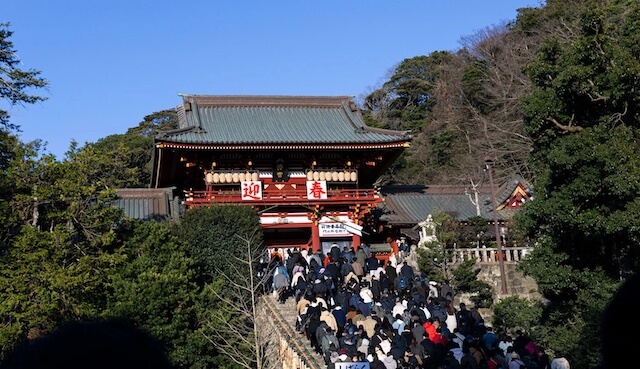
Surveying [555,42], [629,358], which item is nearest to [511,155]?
[555,42]

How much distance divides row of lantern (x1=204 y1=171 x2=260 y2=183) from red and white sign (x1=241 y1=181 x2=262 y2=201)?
0.24 m

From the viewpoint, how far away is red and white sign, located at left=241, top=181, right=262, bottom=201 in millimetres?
23672

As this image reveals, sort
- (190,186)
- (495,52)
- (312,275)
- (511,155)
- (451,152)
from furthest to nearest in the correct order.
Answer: (495,52), (451,152), (511,155), (190,186), (312,275)

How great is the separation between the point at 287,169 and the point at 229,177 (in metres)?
2.17

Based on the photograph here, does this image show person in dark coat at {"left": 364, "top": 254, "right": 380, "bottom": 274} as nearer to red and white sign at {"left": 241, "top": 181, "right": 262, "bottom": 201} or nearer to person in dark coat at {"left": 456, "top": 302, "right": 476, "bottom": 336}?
person in dark coat at {"left": 456, "top": 302, "right": 476, "bottom": 336}

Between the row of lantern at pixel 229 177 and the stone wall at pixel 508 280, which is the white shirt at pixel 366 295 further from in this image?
the row of lantern at pixel 229 177

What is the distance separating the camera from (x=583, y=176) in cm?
1362

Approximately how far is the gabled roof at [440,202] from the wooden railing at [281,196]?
229 centimetres

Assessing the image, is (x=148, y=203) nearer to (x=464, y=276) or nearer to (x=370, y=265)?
(x=370, y=265)

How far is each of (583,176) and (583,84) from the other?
1875 millimetres

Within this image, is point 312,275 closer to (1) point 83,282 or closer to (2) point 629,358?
(1) point 83,282

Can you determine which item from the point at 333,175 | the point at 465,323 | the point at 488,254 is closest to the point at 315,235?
the point at 333,175

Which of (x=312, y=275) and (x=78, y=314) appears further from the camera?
(x=312, y=275)

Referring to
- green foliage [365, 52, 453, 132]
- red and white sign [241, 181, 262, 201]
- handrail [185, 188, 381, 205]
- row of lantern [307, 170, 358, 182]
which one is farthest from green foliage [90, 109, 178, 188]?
green foliage [365, 52, 453, 132]
